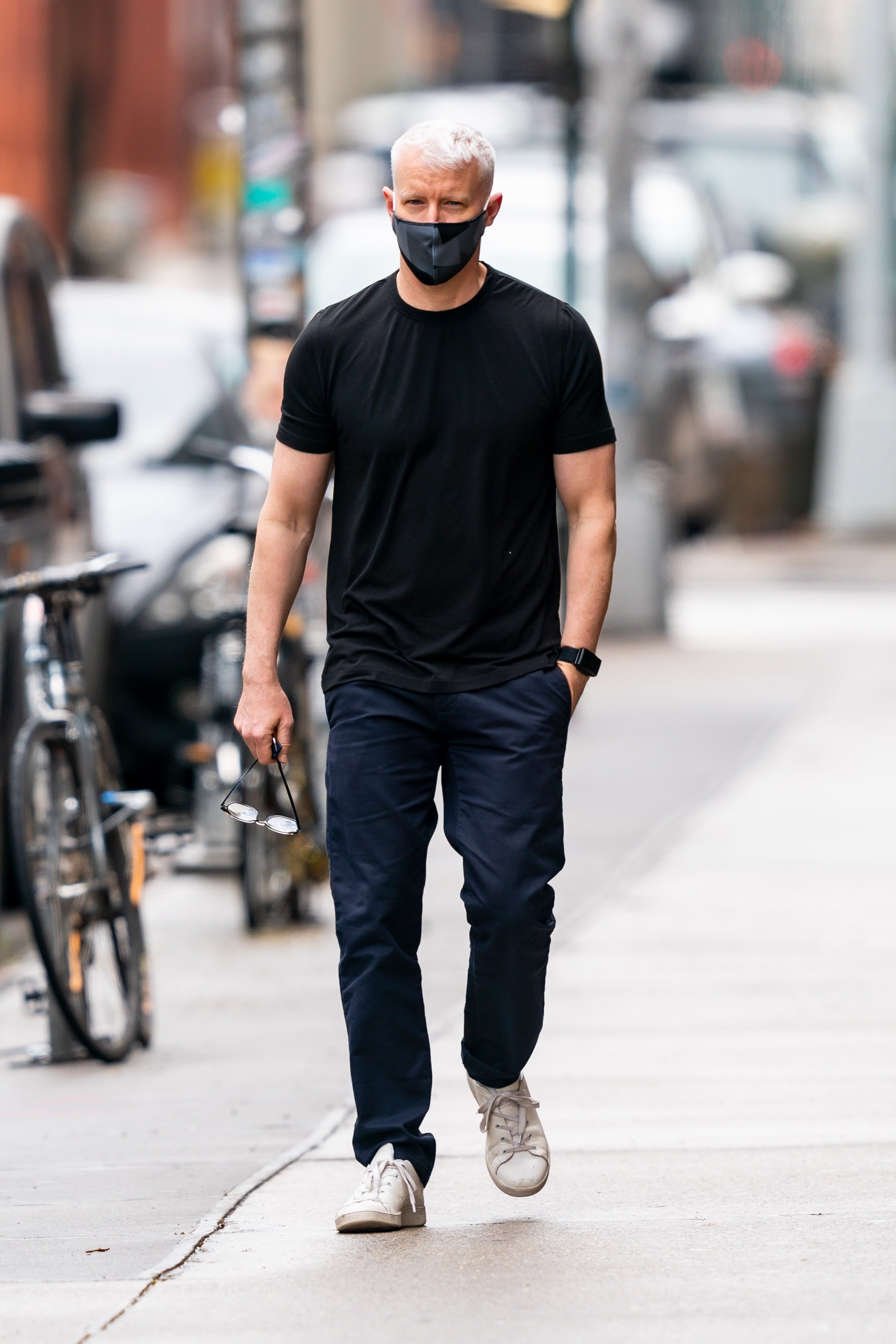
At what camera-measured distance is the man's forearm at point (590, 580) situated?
498 centimetres

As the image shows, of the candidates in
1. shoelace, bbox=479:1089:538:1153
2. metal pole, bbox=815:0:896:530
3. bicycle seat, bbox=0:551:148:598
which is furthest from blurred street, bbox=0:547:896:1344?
metal pole, bbox=815:0:896:530

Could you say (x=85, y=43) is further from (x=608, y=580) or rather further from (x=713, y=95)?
(x=608, y=580)

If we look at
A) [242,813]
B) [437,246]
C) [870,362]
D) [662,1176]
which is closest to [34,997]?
[242,813]

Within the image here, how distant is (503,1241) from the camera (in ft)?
15.9

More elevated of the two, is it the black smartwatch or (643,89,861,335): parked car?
the black smartwatch

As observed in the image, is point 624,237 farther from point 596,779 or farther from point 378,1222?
point 378,1222

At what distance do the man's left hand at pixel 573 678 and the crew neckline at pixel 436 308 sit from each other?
61cm

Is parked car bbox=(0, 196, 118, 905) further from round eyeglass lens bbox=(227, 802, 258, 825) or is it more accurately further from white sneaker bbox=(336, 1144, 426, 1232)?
white sneaker bbox=(336, 1144, 426, 1232)

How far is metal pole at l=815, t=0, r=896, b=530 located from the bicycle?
15.0 metres

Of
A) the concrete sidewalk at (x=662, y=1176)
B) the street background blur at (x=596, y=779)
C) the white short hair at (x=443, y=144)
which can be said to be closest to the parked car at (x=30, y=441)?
the street background blur at (x=596, y=779)

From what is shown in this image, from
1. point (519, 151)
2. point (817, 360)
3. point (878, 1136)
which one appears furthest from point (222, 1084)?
point (519, 151)

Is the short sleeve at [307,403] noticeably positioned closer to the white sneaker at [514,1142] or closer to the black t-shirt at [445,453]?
the black t-shirt at [445,453]

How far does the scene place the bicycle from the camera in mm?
6402

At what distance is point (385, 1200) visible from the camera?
4.87m
